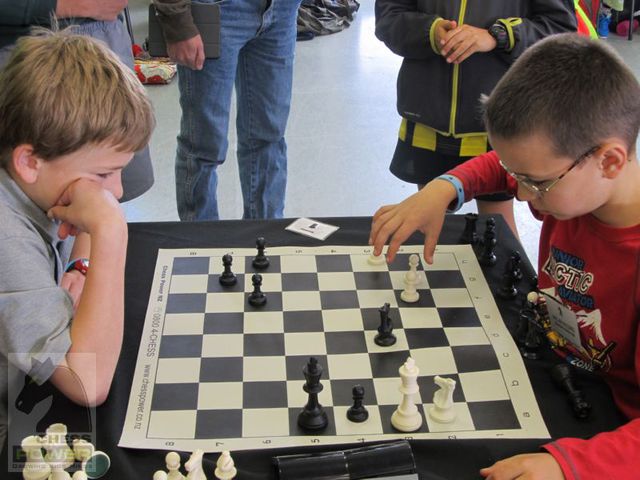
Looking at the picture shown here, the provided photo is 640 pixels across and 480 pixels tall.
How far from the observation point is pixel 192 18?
1978 millimetres

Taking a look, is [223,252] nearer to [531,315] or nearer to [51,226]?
[51,226]

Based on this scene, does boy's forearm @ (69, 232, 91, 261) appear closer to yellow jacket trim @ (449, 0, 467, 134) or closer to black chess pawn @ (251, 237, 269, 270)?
black chess pawn @ (251, 237, 269, 270)

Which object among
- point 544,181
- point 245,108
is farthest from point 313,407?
point 245,108

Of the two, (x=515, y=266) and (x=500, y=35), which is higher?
(x=500, y=35)

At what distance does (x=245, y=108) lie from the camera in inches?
89.7

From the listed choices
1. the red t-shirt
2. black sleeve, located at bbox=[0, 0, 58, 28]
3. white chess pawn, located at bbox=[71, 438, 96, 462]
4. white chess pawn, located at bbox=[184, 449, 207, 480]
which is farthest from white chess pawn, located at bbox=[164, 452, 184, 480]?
black sleeve, located at bbox=[0, 0, 58, 28]

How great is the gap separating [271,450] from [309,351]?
0.22 metres

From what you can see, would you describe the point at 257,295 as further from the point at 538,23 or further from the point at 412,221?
the point at 538,23

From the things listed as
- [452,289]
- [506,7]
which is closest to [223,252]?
[452,289]

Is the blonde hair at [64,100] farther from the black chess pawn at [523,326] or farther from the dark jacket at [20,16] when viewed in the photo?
the black chess pawn at [523,326]

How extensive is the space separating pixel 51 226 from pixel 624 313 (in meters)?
0.95

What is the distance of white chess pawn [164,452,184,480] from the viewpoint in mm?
914

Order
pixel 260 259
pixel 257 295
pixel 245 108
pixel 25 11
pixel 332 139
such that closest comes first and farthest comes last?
pixel 257 295 → pixel 260 259 → pixel 25 11 → pixel 245 108 → pixel 332 139

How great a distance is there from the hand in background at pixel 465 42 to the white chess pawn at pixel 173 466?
127cm
